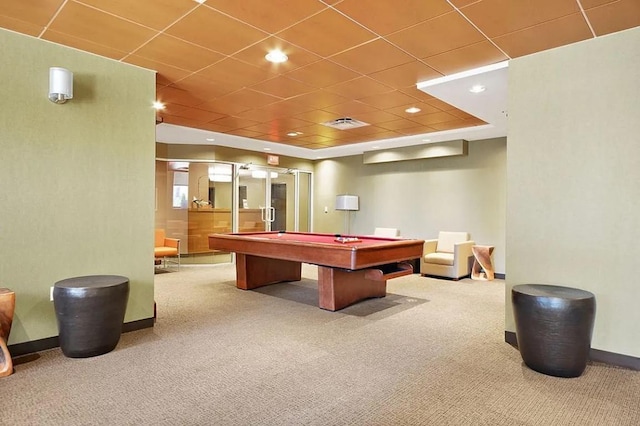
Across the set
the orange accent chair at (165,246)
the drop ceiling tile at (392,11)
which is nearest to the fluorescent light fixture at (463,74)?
the drop ceiling tile at (392,11)

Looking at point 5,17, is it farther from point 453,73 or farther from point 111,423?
point 453,73

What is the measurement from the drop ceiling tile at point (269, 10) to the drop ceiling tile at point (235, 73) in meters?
0.87

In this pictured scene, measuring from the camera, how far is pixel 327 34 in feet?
10.3

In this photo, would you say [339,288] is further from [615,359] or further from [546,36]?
[546,36]

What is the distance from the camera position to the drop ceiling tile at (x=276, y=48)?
333cm

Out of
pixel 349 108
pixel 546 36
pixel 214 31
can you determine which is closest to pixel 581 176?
pixel 546 36

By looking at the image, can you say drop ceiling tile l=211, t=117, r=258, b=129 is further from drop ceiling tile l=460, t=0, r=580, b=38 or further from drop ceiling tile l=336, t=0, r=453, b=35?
drop ceiling tile l=460, t=0, r=580, b=38

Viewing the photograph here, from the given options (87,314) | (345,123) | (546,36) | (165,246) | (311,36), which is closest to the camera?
(87,314)

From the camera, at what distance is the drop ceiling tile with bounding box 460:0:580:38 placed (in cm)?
262

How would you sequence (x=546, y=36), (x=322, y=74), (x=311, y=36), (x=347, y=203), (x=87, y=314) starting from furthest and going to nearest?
(x=347, y=203) < (x=322, y=74) < (x=311, y=36) < (x=546, y=36) < (x=87, y=314)

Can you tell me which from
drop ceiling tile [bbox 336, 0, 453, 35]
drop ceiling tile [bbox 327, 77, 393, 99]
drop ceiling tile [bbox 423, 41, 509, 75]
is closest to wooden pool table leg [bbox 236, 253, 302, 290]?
drop ceiling tile [bbox 327, 77, 393, 99]

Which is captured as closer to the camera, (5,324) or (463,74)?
(5,324)

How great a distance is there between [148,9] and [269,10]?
2.88 feet

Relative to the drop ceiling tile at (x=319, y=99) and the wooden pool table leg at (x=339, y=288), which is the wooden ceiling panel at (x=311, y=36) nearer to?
the drop ceiling tile at (x=319, y=99)
